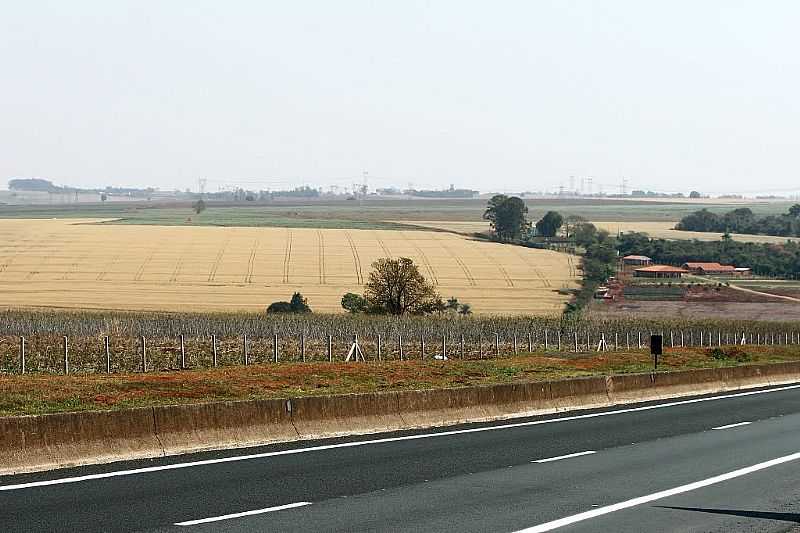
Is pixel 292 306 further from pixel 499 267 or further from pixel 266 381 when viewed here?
pixel 266 381

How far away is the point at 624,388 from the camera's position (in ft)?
110

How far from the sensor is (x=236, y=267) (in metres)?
138

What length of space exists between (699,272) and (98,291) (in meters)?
67.7

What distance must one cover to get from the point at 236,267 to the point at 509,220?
6106cm

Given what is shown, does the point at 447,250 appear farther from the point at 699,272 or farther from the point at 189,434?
the point at 189,434

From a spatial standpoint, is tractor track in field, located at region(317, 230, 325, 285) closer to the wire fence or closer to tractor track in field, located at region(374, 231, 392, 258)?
tractor track in field, located at region(374, 231, 392, 258)

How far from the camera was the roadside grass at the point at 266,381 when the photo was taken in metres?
22.2

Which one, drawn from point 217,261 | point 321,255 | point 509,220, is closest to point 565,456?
point 217,261

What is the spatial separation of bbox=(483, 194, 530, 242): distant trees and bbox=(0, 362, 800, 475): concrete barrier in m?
156

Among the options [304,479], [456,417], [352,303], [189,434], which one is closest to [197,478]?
[304,479]

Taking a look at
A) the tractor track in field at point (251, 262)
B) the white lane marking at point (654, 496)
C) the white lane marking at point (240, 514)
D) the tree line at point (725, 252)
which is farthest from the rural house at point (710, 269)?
the white lane marking at point (240, 514)

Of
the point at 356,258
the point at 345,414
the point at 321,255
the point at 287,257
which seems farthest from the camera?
the point at 321,255

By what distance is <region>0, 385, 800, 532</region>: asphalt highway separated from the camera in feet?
45.1

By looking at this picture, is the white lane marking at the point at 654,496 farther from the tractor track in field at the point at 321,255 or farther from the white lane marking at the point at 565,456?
the tractor track in field at the point at 321,255
